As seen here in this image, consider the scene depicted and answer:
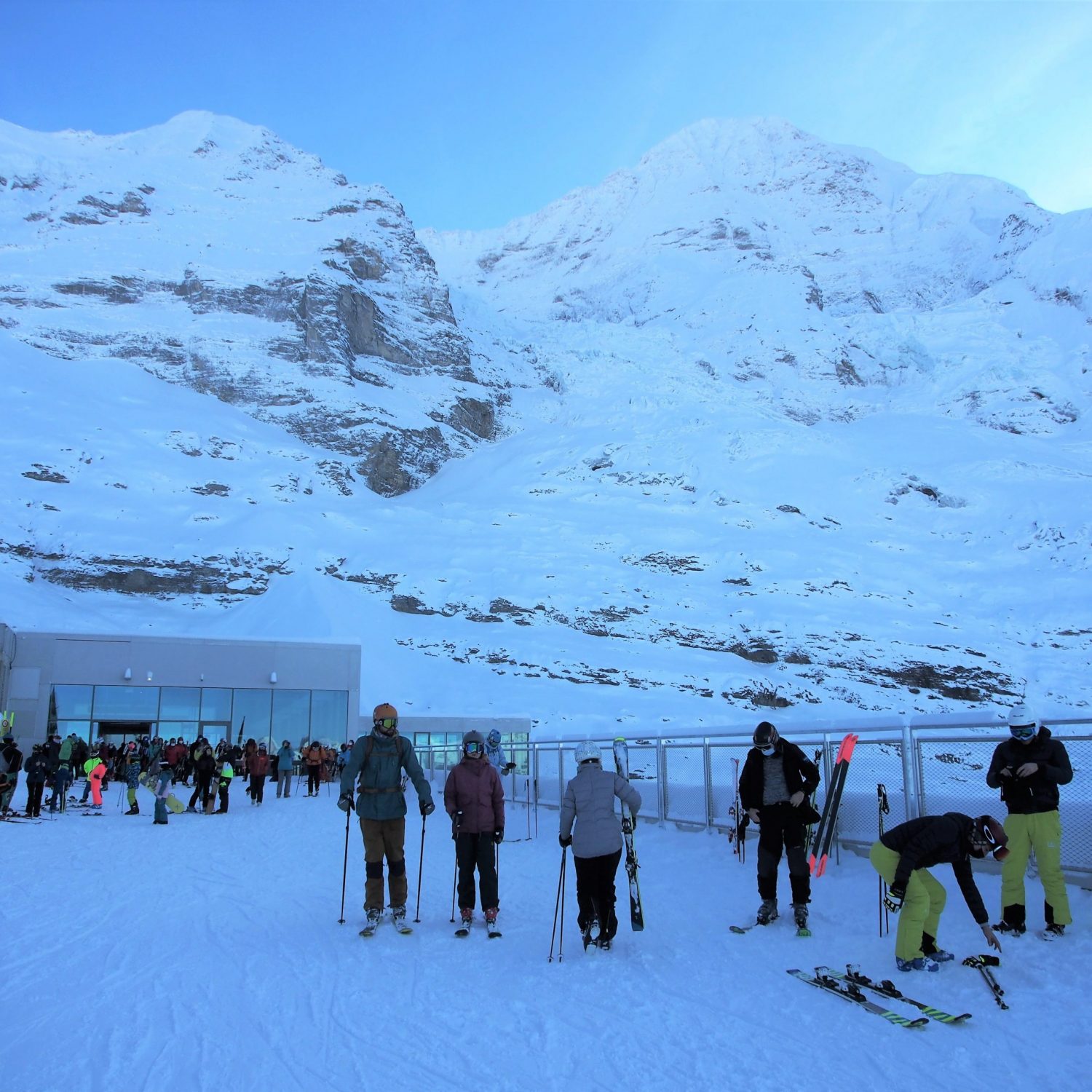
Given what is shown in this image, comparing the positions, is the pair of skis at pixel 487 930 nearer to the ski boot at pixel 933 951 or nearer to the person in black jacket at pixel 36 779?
the ski boot at pixel 933 951

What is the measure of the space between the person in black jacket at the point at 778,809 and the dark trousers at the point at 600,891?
1.26 m

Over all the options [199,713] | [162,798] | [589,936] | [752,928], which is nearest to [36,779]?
[162,798]

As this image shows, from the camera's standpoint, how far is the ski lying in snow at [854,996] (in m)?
4.92

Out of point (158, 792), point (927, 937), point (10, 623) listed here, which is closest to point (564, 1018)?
point (927, 937)

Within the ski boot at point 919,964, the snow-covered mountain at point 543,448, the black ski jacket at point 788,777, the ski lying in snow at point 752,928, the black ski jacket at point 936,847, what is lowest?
the ski lying in snow at point 752,928

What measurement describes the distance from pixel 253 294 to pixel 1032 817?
324ft

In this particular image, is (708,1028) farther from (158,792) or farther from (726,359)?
(726,359)

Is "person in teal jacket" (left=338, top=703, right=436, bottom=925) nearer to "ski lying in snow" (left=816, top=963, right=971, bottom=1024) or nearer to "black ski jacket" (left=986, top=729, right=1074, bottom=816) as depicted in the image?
"ski lying in snow" (left=816, top=963, right=971, bottom=1024)

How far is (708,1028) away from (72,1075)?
3308 mm

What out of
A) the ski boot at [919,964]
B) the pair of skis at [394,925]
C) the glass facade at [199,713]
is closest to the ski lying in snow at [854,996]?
the ski boot at [919,964]

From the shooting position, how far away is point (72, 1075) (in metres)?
4.32

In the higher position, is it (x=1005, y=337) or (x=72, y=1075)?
(x=1005, y=337)

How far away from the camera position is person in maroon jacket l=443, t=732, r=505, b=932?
7.47 m

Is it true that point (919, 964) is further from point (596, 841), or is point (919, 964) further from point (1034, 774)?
point (596, 841)
